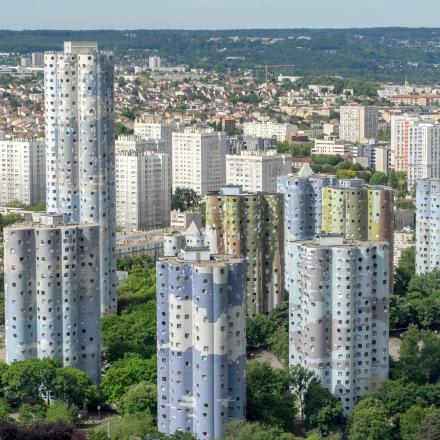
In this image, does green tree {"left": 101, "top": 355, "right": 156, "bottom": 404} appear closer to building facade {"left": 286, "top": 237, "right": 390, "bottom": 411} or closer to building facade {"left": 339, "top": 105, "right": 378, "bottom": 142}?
building facade {"left": 286, "top": 237, "right": 390, "bottom": 411}

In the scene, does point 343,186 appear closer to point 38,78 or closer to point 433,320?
point 433,320

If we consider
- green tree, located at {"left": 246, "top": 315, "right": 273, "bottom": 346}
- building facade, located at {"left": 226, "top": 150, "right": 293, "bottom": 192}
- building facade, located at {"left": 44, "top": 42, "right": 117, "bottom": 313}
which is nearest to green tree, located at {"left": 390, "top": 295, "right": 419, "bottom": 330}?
green tree, located at {"left": 246, "top": 315, "right": 273, "bottom": 346}

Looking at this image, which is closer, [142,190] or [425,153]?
[142,190]

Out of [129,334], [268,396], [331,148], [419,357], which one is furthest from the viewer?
[331,148]

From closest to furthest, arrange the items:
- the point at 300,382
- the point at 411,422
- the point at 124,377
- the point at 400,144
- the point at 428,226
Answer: the point at 411,422
the point at 300,382
the point at 124,377
the point at 428,226
the point at 400,144

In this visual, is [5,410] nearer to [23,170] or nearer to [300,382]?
[300,382]

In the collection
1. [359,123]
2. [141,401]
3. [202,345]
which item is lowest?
[141,401]

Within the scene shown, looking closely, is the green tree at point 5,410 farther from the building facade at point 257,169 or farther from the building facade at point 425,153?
the building facade at point 425,153

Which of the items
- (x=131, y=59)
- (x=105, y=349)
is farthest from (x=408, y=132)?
(x=131, y=59)

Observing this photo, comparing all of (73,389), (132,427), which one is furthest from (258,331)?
(132,427)
